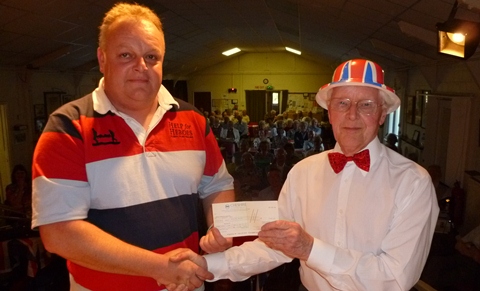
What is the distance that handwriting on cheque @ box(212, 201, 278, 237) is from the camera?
188 centimetres

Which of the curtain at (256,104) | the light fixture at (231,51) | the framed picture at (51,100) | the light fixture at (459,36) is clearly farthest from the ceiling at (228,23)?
the curtain at (256,104)

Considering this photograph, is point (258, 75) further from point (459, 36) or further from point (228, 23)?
point (459, 36)

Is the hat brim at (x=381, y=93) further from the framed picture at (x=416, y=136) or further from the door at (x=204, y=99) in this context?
the door at (x=204, y=99)

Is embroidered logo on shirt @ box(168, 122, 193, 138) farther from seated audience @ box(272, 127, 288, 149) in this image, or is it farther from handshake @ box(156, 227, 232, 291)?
seated audience @ box(272, 127, 288, 149)

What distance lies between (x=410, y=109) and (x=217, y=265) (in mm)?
9486

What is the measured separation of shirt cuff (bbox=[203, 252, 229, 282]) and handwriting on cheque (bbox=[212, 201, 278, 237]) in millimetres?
246

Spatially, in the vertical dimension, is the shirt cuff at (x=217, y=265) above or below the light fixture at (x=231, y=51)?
below

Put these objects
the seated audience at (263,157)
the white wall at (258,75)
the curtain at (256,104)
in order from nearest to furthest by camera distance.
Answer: the seated audience at (263,157) < the white wall at (258,75) < the curtain at (256,104)

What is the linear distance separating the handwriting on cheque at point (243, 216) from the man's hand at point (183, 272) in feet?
0.69

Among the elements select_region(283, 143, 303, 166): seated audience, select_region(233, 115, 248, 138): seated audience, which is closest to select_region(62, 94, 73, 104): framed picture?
select_region(233, 115, 248, 138): seated audience

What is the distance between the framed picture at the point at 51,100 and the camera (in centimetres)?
959

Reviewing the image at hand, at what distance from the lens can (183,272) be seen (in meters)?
1.82

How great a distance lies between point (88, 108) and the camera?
5.79ft

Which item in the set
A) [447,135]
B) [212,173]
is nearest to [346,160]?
[212,173]
